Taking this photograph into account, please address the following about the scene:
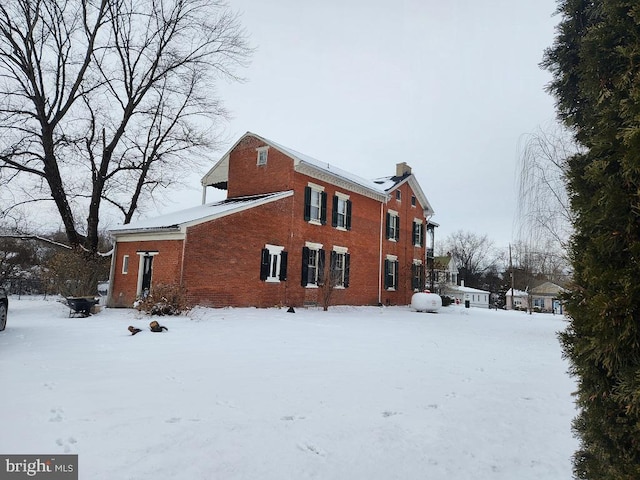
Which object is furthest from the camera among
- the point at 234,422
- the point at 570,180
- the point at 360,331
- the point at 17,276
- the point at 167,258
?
the point at 17,276

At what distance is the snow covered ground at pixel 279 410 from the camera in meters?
2.88

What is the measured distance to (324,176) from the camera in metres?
19.8

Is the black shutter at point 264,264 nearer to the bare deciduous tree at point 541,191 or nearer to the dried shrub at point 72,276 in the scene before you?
the dried shrub at point 72,276

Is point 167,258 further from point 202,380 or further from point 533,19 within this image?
point 533,19

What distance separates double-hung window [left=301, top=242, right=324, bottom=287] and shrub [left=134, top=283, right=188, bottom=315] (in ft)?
25.0

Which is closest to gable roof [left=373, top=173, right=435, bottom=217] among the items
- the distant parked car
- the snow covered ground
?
the snow covered ground

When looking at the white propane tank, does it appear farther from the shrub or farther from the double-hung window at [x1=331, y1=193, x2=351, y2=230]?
the shrub

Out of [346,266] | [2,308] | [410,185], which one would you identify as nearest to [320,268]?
[346,266]

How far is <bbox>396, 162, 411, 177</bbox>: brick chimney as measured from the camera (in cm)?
2660

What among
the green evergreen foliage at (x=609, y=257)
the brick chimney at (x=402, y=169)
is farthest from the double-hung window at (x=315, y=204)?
the green evergreen foliage at (x=609, y=257)

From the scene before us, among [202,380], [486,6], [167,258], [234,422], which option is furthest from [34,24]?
[234,422]

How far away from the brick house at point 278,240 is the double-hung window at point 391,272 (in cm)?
6

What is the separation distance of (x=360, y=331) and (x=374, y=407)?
22.2 ft

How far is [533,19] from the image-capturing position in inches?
259
